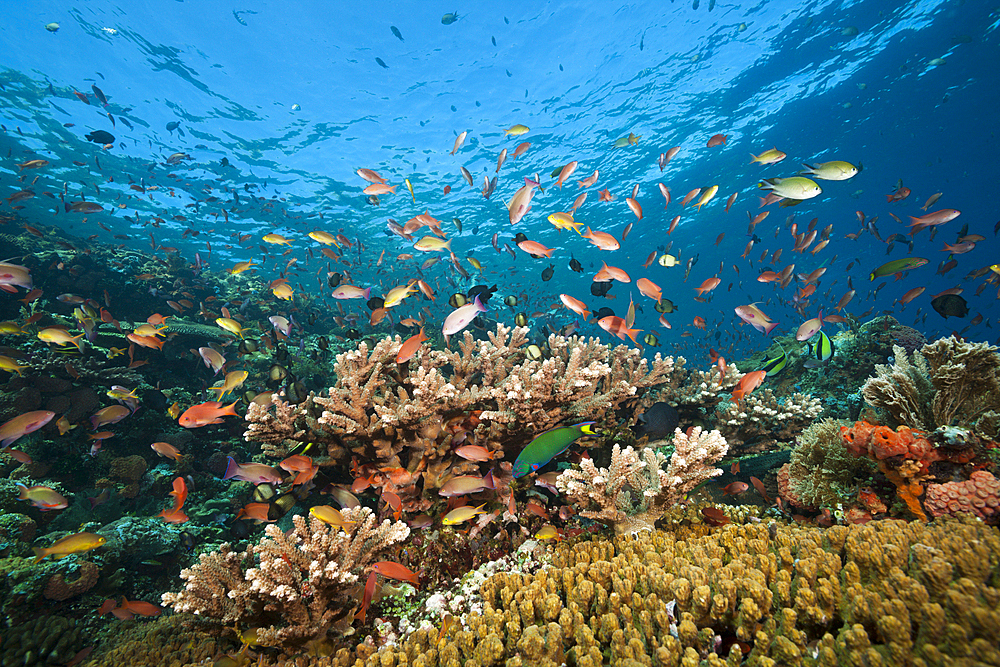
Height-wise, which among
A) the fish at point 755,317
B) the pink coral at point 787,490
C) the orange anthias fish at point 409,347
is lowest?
the pink coral at point 787,490

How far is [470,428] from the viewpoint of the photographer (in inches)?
143

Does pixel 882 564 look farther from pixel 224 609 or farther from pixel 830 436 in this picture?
pixel 224 609

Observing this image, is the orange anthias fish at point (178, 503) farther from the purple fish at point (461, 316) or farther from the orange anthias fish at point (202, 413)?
the purple fish at point (461, 316)

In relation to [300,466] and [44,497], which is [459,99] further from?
[44,497]

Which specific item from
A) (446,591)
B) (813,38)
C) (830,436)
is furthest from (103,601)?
(813,38)

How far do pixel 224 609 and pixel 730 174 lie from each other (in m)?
33.5

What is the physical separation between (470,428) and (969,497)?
3.57 meters

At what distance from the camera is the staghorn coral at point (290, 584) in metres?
2.21

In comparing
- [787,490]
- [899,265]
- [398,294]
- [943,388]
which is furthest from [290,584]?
[899,265]

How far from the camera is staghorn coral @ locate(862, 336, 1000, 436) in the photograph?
2.74m

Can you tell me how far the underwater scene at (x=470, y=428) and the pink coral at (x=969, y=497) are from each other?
0.11ft

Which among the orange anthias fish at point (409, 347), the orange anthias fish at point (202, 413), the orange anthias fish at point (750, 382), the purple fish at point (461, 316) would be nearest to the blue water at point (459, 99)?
the orange anthias fish at point (750, 382)

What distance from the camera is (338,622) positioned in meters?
2.37

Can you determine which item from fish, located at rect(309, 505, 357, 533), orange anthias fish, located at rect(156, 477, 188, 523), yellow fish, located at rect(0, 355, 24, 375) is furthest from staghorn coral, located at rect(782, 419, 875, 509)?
yellow fish, located at rect(0, 355, 24, 375)
